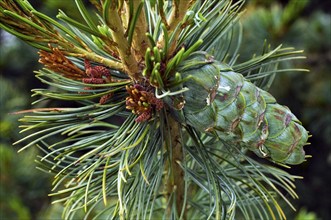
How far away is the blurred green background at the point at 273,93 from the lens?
1.00m

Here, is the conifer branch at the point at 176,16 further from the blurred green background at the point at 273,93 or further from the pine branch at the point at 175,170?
the blurred green background at the point at 273,93

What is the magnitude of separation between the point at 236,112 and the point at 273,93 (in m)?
0.90

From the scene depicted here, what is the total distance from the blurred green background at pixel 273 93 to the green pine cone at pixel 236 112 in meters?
0.46

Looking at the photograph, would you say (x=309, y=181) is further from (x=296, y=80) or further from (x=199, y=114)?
(x=199, y=114)

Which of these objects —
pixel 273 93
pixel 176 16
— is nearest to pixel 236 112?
pixel 176 16

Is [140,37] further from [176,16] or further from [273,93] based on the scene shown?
[273,93]

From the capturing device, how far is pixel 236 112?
0.35m

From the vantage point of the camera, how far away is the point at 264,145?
368mm

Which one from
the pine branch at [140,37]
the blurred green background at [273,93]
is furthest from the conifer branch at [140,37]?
the blurred green background at [273,93]

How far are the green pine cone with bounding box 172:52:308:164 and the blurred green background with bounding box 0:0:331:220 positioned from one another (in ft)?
1.50

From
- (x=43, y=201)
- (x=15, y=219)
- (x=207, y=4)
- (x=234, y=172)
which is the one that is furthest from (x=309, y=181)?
(x=207, y=4)

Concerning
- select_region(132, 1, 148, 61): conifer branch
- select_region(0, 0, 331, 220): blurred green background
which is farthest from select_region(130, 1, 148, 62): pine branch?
select_region(0, 0, 331, 220): blurred green background

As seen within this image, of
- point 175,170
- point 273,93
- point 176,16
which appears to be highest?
point 176,16

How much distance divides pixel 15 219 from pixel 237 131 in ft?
2.36
